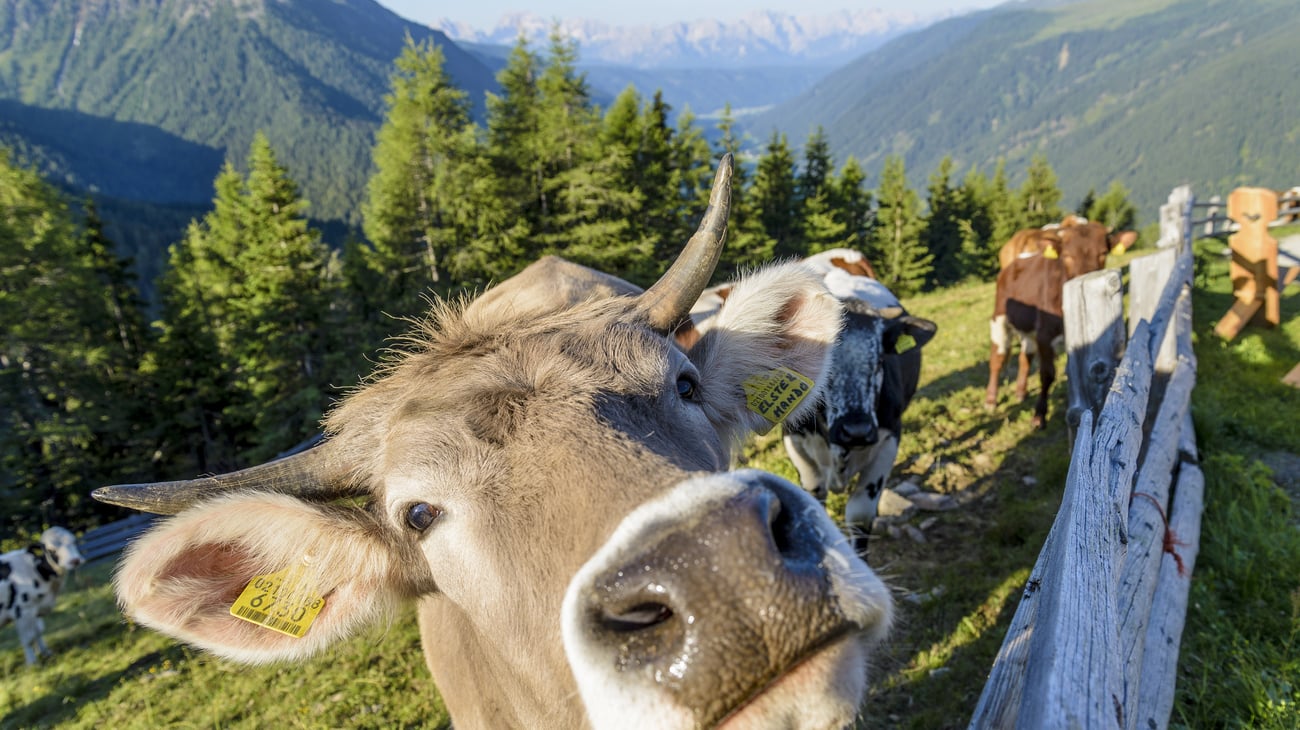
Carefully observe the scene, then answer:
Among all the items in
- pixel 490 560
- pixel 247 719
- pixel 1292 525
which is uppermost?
pixel 490 560

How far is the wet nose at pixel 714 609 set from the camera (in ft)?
Answer: 4.02

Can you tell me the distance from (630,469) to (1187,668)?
11.4 ft

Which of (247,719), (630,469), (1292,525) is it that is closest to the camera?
(630,469)

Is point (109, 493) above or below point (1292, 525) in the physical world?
above

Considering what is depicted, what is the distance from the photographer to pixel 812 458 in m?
5.62

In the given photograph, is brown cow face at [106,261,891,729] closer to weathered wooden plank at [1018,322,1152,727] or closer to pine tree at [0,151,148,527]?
weathered wooden plank at [1018,322,1152,727]

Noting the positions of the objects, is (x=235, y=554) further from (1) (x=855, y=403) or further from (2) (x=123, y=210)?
(2) (x=123, y=210)

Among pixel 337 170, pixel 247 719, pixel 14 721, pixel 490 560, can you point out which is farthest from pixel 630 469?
pixel 337 170

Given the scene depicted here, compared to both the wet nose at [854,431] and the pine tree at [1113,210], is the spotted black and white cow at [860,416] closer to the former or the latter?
the wet nose at [854,431]

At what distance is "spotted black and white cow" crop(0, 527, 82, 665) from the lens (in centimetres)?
813

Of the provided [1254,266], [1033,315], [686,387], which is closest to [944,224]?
[1254,266]

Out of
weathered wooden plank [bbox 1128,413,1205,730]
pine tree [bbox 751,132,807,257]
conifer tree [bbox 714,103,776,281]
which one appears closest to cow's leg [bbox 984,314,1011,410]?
weathered wooden plank [bbox 1128,413,1205,730]

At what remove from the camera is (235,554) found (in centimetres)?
231

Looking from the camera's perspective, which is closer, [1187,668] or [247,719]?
[1187,668]
